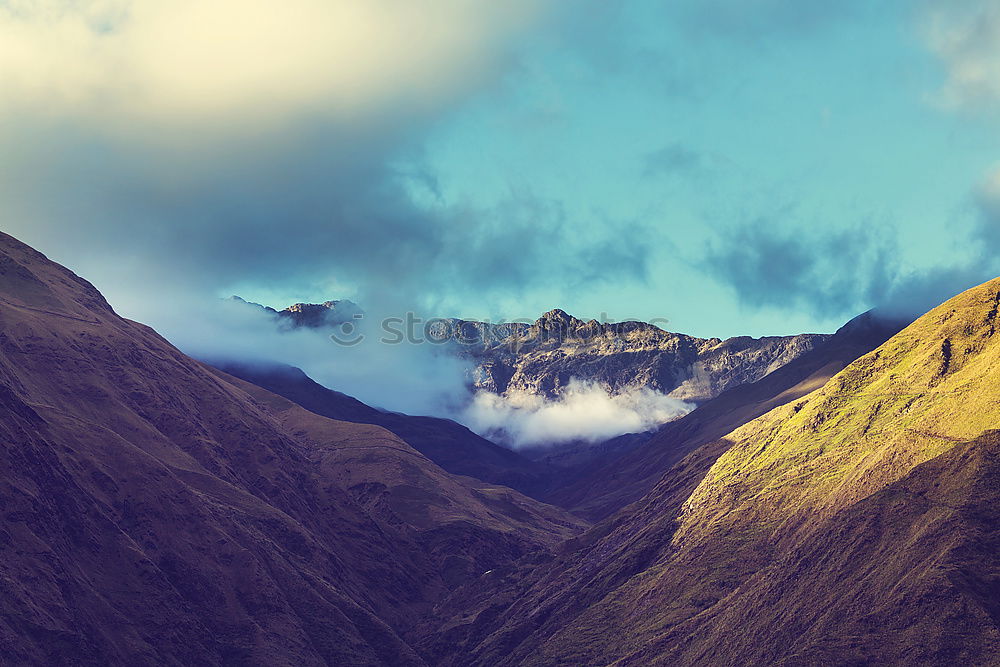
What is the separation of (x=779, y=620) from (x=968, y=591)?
2560 cm

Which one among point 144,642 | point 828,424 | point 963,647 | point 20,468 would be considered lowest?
point 144,642

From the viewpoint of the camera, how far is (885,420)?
18012 cm

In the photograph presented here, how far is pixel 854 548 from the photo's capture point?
15912 cm

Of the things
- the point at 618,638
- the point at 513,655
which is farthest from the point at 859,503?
the point at 513,655

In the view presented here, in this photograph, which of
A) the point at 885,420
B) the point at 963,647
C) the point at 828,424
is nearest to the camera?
the point at 963,647

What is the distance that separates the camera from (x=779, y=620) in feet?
512

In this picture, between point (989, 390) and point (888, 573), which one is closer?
point (888, 573)

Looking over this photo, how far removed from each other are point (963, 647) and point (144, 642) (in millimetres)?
115270

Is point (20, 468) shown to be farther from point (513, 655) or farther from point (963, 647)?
point (963, 647)

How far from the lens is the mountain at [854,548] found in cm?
14388

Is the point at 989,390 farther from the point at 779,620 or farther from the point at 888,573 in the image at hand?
the point at 779,620

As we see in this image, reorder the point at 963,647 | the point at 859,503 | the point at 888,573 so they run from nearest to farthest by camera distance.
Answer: the point at 963,647, the point at 888,573, the point at 859,503

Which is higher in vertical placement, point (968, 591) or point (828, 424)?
point (828, 424)

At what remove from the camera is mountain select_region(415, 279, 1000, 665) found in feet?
472
